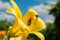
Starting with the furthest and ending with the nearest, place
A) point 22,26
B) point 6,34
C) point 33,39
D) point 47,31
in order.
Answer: point 47,31 < point 33,39 < point 6,34 < point 22,26

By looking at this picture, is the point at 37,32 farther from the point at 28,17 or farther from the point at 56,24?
the point at 56,24

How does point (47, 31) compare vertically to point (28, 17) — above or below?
below

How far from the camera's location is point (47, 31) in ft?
50.6

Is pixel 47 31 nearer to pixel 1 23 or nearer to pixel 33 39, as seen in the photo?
pixel 33 39

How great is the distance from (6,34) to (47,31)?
14612 mm

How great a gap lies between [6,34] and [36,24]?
4.4 inches

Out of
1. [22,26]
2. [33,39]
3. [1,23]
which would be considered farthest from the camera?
[33,39]

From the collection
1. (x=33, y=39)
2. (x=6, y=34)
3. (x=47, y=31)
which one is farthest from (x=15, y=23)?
(x=47, y=31)

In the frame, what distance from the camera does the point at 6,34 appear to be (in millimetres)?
858

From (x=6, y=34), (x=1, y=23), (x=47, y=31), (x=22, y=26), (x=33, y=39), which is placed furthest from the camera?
(x=47, y=31)

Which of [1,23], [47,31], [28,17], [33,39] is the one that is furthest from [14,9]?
[47,31]

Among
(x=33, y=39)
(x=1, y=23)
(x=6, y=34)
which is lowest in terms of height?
(x=33, y=39)

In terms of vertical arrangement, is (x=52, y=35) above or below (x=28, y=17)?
below

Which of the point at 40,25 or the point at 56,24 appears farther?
the point at 56,24
